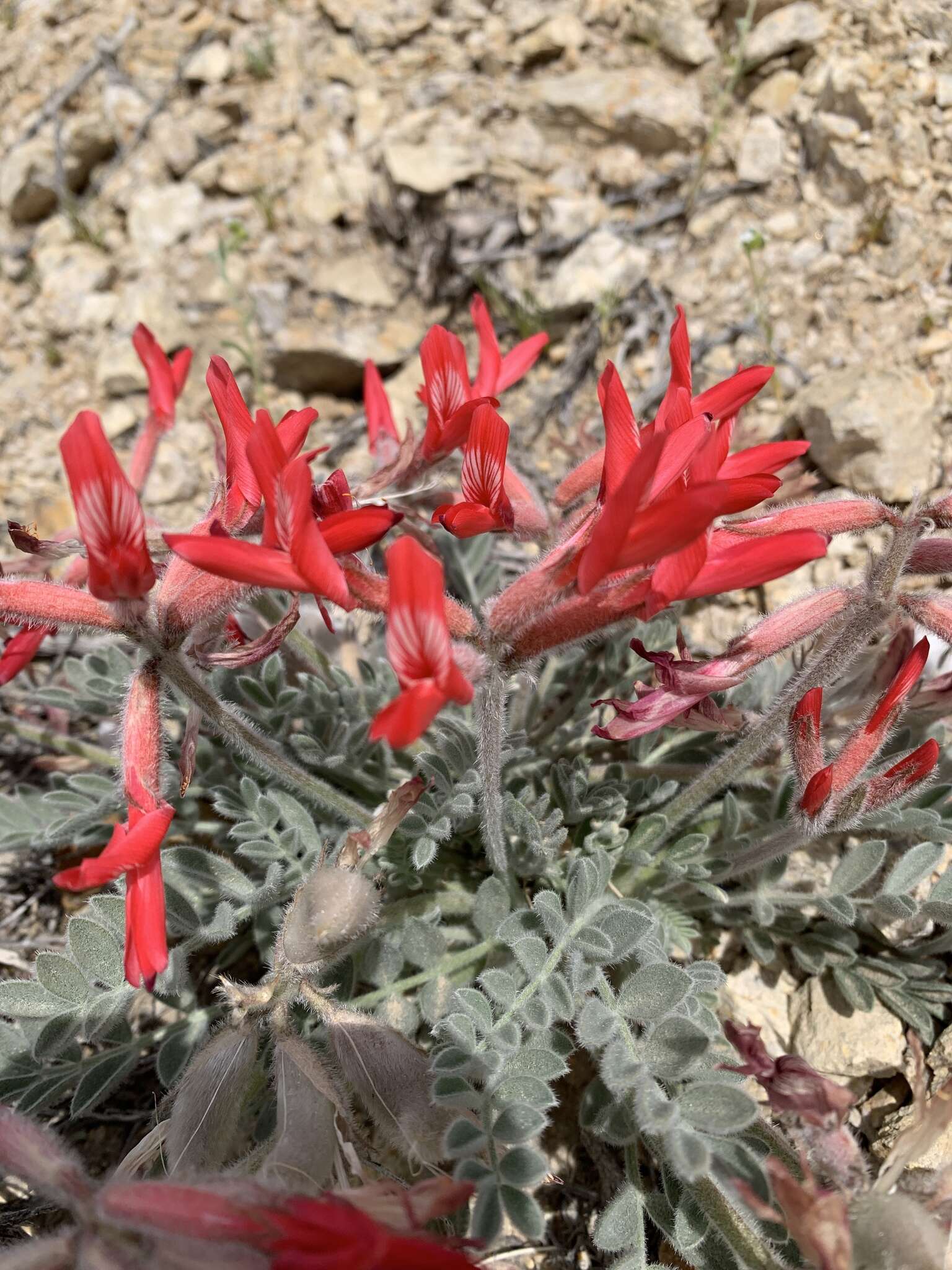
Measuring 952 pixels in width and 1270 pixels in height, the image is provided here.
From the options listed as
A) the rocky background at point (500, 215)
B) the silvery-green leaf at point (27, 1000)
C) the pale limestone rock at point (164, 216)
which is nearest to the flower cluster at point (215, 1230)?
the silvery-green leaf at point (27, 1000)

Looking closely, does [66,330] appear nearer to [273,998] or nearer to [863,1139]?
[273,998]

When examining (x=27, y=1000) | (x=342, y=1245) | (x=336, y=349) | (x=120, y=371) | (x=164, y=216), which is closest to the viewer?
(x=342, y=1245)

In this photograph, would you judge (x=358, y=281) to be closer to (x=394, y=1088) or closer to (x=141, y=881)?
(x=141, y=881)

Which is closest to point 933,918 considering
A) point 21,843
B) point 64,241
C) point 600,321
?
point 21,843

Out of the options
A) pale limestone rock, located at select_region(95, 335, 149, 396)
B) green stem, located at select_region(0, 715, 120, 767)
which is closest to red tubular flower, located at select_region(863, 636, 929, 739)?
green stem, located at select_region(0, 715, 120, 767)

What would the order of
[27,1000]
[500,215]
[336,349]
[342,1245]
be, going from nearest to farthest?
[342,1245] → [27,1000] → [336,349] → [500,215]

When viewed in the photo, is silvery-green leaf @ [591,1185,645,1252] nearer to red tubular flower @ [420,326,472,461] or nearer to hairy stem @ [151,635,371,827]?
hairy stem @ [151,635,371,827]

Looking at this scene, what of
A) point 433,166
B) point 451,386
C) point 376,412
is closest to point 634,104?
point 433,166

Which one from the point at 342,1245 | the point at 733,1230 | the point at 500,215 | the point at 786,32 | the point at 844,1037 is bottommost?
the point at 844,1037
